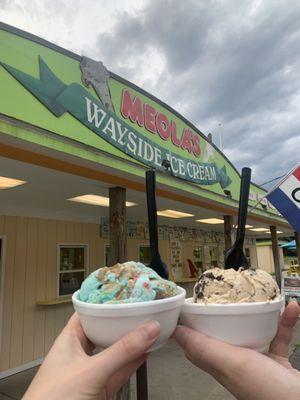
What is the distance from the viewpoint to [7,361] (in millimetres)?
5652

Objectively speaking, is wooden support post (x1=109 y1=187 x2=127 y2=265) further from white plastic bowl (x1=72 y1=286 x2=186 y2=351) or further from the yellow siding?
white plastic bowl (x1=72 y1=286 x2=186 y2=351)

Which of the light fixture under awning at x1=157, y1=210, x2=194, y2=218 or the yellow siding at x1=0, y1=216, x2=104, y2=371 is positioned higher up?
the light fixture under awning at x1=157, y1=210, x2=194, y2=218

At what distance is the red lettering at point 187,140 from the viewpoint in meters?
5.82

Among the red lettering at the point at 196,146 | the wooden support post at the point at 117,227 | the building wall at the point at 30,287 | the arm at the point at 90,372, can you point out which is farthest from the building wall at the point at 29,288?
the arm at the point at 90,372

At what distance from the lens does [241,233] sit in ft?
4.54

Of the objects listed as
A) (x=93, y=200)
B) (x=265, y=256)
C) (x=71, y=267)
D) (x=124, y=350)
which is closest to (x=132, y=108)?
(x=93, y=200)

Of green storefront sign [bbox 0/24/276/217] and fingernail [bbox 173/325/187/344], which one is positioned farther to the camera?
green storefront sign [bbox 0/24/276/217]

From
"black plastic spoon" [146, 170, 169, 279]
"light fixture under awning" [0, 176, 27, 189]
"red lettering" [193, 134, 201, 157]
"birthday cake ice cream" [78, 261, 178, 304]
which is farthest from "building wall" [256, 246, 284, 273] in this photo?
"birthday cake ice cream" [78, 261, 178, 304]

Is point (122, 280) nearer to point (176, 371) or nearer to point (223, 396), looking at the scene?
point (223, 396)

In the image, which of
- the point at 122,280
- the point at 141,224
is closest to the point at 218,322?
the point at 122,280

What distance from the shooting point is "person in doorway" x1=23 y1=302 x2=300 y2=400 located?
97cm

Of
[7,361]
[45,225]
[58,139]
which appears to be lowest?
[7,361]

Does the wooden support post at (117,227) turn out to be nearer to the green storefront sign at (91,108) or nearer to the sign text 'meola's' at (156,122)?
the green storefront sign at (91,108)

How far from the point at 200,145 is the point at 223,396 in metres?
4.41
